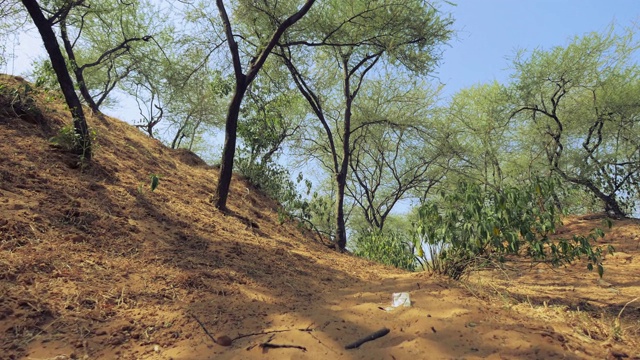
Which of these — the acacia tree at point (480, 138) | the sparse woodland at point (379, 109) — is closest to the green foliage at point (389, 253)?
the sparse woodland at point (379, 109)

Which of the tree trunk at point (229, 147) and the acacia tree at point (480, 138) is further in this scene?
the acacia tree at point (480, 138)

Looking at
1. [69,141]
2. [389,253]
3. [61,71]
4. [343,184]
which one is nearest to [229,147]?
[69,141]

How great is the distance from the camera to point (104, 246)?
3.26 meters

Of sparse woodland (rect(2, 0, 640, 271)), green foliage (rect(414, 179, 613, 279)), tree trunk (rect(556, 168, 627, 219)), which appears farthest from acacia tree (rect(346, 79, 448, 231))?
green foliage (rect(414, 179, 613, 279))

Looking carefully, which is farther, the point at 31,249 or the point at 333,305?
the point at 333,305

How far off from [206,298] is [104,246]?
116cm

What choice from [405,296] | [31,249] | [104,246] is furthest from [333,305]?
[31,249]

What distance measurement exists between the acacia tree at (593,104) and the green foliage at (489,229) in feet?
23.5

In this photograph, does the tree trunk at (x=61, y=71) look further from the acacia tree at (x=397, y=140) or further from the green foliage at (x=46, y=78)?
the acacia tree at (x=397, y=140)

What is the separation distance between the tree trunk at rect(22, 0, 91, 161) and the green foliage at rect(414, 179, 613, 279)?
166 inches

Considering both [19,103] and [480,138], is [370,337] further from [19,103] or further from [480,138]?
[480,138]

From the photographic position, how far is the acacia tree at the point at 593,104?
9.86 m

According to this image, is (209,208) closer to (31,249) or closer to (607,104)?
(31,249)

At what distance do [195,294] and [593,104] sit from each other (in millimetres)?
12164
